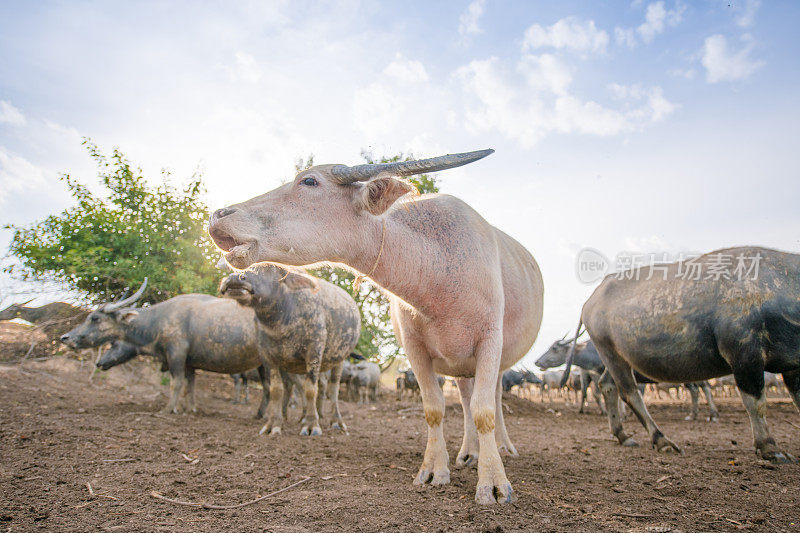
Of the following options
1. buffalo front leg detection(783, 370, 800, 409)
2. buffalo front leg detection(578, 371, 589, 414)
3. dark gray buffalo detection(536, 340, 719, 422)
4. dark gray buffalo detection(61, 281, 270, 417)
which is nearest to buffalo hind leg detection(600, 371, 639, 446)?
buffalo front leg detection(783, 370, 800, 409)

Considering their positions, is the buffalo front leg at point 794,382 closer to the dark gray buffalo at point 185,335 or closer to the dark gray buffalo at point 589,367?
the dark gray buffalo at point 589,367

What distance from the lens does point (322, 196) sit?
10.4 ft

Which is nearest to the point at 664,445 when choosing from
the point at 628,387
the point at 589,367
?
the point at 628,387

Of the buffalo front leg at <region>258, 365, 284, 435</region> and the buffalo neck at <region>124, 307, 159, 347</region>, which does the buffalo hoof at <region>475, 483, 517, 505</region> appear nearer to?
the buffalo front leg at <region>258, 365, 284, 435</region>

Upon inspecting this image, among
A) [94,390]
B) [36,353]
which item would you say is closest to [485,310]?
[94,390]

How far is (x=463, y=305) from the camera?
351 cm

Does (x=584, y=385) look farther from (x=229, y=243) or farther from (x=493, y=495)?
(x=229, y=243)

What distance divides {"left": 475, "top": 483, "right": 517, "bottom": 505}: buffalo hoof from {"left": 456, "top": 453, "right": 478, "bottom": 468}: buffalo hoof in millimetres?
1571

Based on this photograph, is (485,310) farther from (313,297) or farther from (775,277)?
(313,297)

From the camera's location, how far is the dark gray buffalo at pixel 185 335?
367 inches

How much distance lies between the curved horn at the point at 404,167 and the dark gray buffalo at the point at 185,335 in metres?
6.68

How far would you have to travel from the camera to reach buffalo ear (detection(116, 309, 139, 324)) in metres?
9.80

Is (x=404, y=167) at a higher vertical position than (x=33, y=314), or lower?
higher

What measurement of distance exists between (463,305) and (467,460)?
2110 millimetres
